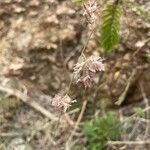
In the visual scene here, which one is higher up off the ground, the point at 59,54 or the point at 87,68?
the point at 87,68

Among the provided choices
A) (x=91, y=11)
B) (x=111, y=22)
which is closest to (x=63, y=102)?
(x=91, y=11)

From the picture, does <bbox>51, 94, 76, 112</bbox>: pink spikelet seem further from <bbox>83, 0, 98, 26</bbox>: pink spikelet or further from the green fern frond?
the green fern frond

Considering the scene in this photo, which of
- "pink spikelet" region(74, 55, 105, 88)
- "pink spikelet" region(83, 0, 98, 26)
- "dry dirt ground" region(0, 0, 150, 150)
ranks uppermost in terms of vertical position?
"pink spikelet" region(83, 0, 98, 26)

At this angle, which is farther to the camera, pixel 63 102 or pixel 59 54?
pixel 59 54

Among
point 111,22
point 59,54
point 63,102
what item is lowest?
point 59,54

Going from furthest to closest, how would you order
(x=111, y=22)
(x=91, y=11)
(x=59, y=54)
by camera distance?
(x=59, y=54), (x=111, y=22), (x=91, y=11)

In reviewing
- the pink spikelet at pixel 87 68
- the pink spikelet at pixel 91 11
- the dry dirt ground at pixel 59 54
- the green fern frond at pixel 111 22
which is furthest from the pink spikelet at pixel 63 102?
the dry dirt ground at pixel 59 54

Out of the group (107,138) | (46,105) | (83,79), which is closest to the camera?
(83,79)

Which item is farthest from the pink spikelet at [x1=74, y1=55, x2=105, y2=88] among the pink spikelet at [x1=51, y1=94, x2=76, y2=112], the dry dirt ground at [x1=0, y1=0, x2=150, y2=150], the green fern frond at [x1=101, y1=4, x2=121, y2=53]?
the dry dirt ground at [x1=0, y1=0, x2=150, y2=150]

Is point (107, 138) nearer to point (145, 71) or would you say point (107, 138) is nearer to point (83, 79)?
point (145, 71)

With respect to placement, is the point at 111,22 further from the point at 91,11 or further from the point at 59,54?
the point at 59,54

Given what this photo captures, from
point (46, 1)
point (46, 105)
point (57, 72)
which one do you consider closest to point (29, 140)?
point (46, 105)
